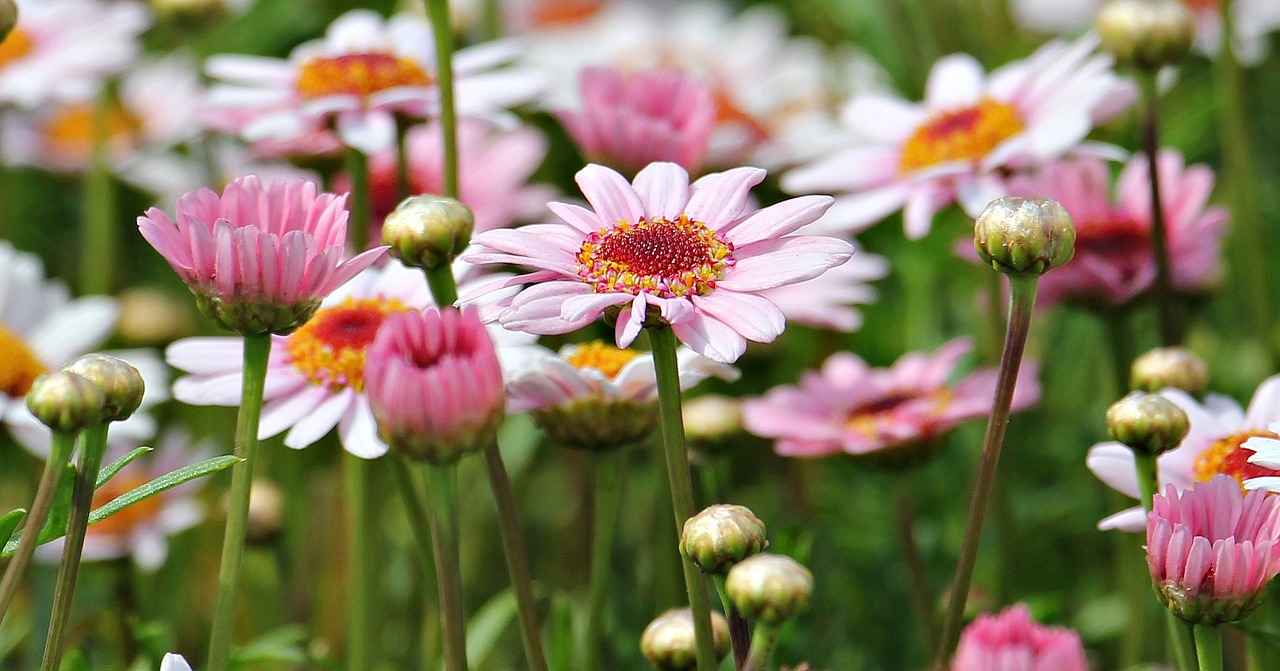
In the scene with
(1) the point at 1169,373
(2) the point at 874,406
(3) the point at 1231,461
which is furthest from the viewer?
(2) the point at 874,406

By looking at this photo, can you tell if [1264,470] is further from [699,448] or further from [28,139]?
[28,139]

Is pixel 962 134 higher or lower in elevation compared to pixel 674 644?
higher

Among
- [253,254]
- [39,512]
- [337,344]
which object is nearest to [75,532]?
[39,512]

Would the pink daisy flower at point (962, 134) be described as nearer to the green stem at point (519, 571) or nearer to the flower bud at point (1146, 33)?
the flower bud at point (1146, 33)

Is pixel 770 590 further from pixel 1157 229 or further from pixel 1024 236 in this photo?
pixel 1157 229

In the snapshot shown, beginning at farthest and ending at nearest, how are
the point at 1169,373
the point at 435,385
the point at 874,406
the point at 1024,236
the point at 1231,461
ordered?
the point at 874,406, the point at 1169,373, the point at 1231,461, the point at 1024,236, the point at 435,385

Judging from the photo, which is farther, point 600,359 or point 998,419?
point 600,359

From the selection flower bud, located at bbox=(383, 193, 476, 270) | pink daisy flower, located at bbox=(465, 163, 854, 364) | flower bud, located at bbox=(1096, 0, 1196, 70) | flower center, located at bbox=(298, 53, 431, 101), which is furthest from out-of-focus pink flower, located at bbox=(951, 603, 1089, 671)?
flower center, located at bbox=(298, 53, 431, 101)

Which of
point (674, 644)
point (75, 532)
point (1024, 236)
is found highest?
point (1024, 236)
